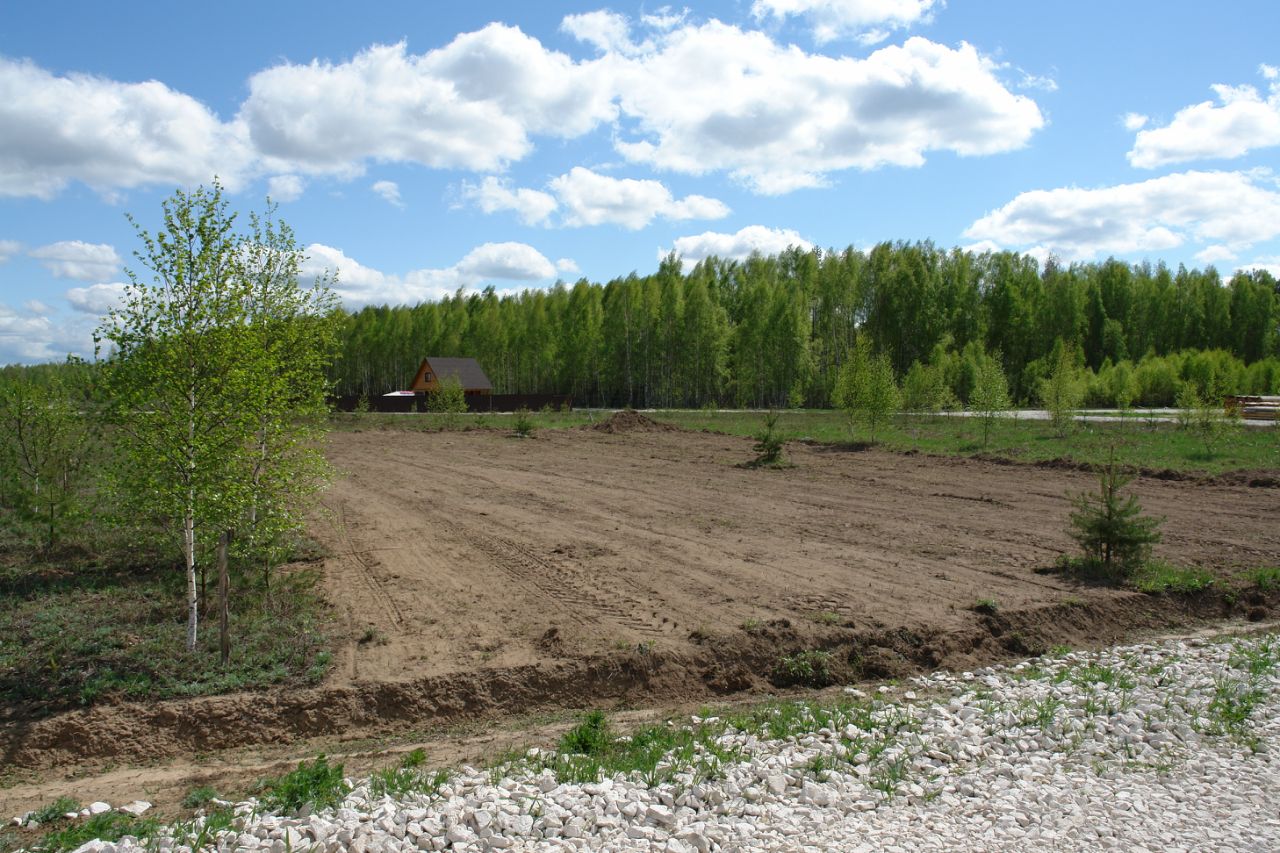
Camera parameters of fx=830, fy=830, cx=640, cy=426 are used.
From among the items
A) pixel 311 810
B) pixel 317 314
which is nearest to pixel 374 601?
pixel 317 314

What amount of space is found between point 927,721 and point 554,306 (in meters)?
70.8

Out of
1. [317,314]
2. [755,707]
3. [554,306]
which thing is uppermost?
[554,306]

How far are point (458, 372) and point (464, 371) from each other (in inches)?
64.5

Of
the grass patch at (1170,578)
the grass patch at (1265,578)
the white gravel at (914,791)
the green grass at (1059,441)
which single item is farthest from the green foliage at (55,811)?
the green grass at (1059,441)

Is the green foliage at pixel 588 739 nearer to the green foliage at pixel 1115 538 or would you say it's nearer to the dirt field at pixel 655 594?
the dirt field at pixel 655 594

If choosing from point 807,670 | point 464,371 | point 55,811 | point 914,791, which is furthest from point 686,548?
point 464,371

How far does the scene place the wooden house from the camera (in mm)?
62750

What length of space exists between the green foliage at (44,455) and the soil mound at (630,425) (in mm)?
24758

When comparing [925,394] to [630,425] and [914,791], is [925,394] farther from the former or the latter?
[914,791]

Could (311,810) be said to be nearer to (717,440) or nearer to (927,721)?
(927,721)

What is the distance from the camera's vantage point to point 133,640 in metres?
8.36

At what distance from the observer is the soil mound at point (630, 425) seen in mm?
37094

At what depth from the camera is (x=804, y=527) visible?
14.8m

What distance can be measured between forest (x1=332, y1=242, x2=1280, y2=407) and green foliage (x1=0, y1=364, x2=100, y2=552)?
49.0 metres
